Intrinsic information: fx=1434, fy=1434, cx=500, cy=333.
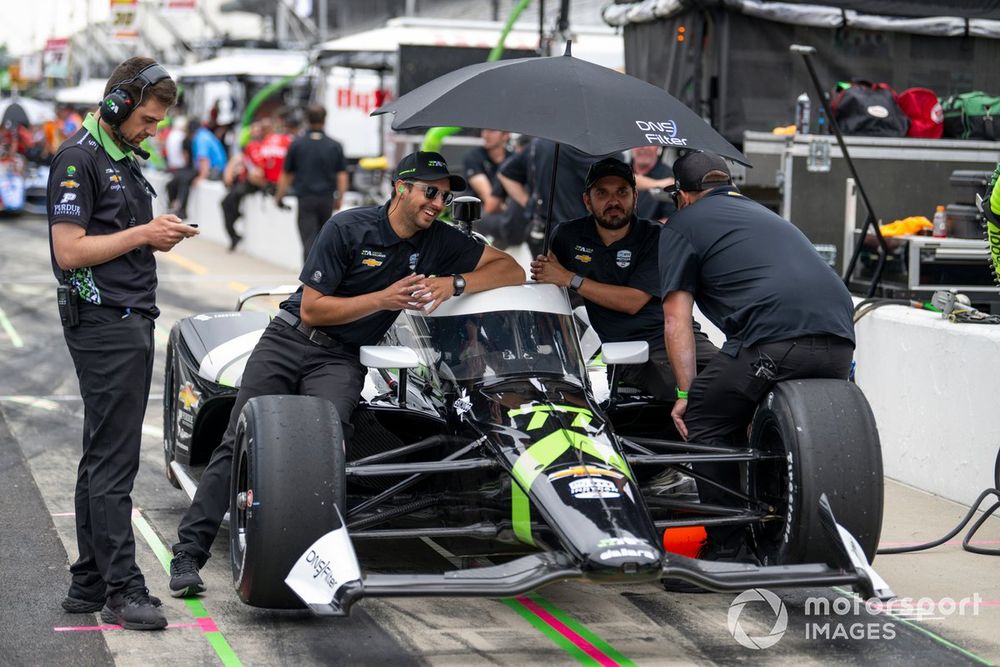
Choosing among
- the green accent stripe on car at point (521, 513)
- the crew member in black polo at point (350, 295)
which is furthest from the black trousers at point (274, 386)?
the green accent stripe on car at point (521, 513)

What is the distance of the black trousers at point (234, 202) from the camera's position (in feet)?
66.7

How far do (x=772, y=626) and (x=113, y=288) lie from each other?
2759mm

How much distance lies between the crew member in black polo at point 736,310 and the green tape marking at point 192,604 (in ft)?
6.60

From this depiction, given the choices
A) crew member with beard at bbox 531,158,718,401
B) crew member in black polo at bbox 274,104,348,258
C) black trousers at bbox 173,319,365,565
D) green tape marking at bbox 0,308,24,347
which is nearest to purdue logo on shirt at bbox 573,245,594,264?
crew member with beard at bbox 531,158,718,401

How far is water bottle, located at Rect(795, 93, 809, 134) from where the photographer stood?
10.7m

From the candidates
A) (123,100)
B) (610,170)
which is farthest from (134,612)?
(610,170)

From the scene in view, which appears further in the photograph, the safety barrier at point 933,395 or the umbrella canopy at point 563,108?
the safety barrier at point 933,395

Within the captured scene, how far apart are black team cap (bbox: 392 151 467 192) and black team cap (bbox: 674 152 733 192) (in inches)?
39.4

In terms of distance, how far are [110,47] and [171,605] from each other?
6035 cm

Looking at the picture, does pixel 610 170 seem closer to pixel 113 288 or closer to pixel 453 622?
pixel 453 622

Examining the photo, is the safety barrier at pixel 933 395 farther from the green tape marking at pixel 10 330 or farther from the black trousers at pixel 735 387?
the green tape marking at pixel 10 330

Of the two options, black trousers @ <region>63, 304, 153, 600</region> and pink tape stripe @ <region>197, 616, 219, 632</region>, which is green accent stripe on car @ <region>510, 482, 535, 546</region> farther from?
black trousers @ <region>63, 304, 153, 600</region>

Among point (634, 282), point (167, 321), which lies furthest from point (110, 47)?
point (634, 282)

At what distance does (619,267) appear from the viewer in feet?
21.7
